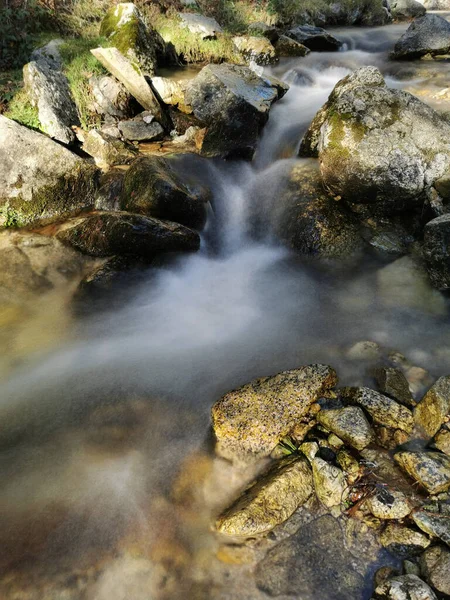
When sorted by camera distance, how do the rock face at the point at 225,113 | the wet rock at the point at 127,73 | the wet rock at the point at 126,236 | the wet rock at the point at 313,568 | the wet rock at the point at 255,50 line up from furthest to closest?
the wet rock at the point at 255,50
the wet rock at the point at 127,73
the rock face at the point at 225,113
the wet rock at the point at 126,236
the wet rock at the point at 313,568

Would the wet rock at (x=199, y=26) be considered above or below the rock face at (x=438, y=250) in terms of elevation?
above

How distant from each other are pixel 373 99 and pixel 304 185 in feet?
6.11

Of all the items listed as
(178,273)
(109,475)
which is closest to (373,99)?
(178,273)

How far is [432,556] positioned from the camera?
2715mm

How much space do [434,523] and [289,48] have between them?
14.9m

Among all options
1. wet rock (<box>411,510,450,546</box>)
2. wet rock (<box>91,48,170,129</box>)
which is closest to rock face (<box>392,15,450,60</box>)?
wet rock (<box>91,48,170,129</box>)

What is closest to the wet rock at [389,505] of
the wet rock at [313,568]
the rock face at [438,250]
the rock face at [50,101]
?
the wet rock at [313,568]

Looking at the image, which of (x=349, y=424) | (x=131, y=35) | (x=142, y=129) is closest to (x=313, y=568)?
(x=349, y=424)

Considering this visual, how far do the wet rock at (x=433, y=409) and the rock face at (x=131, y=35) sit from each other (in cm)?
1015

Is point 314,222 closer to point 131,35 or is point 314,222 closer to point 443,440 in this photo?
point 443,440

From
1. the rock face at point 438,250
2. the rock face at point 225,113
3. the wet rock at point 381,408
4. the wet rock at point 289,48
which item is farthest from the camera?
the wet rock at point 289,48

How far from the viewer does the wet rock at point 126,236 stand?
6215 mm

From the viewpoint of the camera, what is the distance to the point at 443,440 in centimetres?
358

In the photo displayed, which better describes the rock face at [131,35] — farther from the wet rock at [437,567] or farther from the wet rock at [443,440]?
the wet rock at [437,567]
